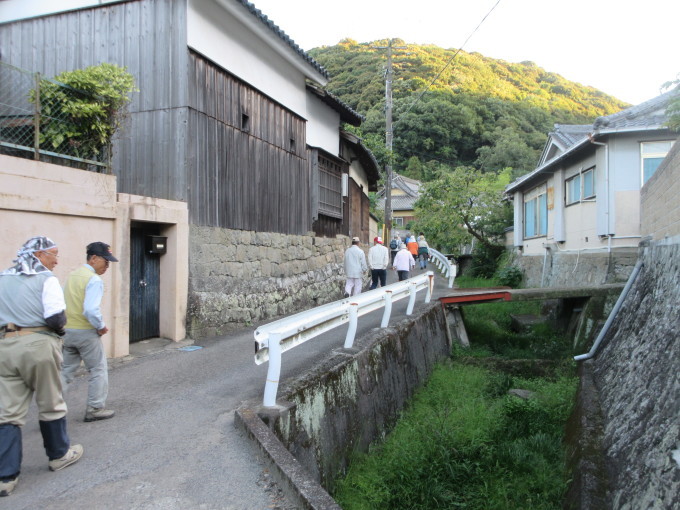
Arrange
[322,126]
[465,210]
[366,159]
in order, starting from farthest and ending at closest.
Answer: [465,210]
[366,159]
[322,126]

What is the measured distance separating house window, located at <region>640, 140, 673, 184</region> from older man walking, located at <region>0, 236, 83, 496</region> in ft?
42.7

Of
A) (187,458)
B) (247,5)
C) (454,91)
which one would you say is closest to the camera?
(187,458)

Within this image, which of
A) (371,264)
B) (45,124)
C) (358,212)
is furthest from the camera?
(358,212)

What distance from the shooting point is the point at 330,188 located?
1535cm

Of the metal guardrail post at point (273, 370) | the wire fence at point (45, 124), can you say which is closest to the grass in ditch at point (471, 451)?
the metal guardrail post at point (273, 370)

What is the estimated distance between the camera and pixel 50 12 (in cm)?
970

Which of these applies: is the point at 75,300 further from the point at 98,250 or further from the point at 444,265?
the point at 444,265

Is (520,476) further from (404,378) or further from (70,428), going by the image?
(70,428)

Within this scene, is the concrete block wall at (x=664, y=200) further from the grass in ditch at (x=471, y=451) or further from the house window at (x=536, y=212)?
the house window at (x=536, y=212)

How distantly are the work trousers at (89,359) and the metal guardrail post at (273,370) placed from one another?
5.42 ft

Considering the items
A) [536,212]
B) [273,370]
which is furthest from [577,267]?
[273,370]

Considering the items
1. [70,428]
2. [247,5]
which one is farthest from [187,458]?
[247,5]

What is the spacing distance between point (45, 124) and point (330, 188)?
9.28 metres

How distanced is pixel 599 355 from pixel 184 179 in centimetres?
781
